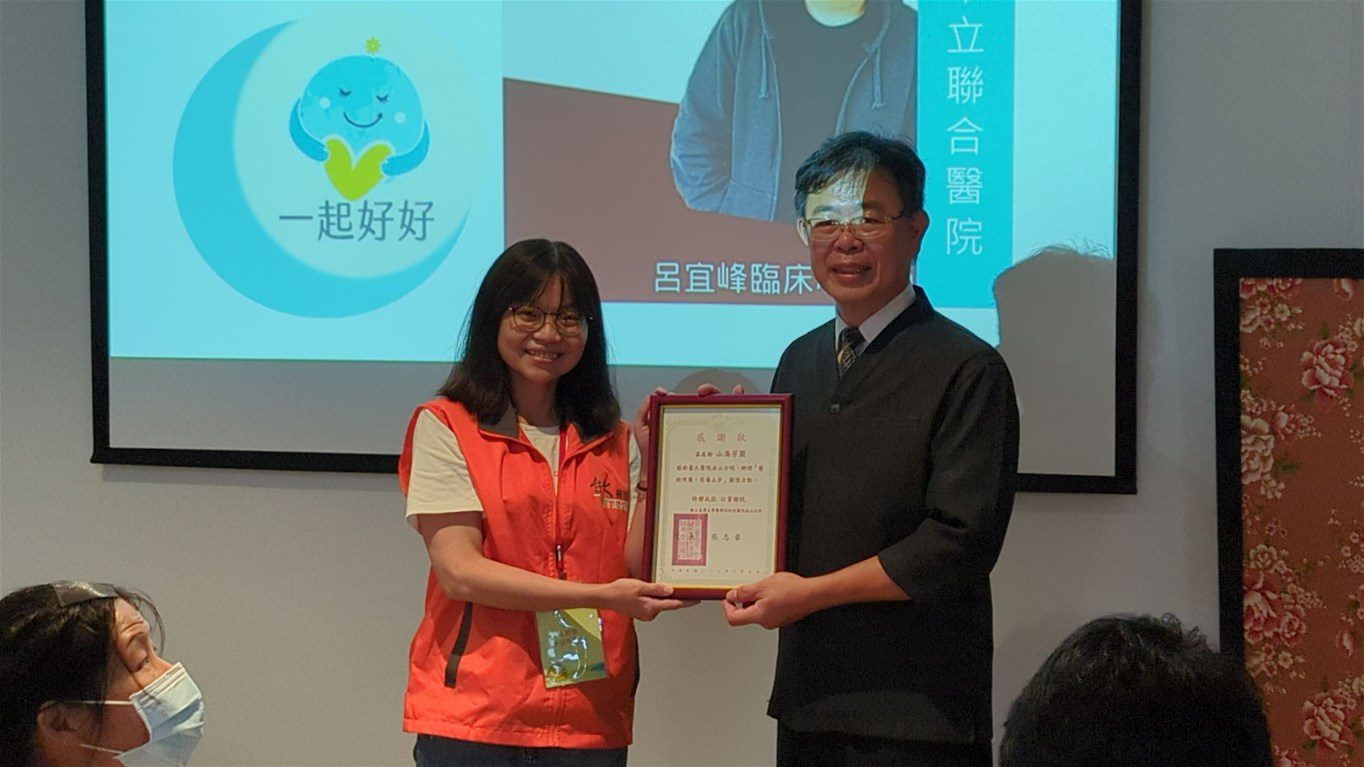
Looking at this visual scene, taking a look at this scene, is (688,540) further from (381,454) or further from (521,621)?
(381,454)

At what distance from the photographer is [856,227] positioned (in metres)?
2.09

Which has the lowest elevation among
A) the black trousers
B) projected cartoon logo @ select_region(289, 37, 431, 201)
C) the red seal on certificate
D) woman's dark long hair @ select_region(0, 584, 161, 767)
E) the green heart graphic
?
the black trousers

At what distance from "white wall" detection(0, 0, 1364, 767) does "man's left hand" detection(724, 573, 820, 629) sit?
936 mm

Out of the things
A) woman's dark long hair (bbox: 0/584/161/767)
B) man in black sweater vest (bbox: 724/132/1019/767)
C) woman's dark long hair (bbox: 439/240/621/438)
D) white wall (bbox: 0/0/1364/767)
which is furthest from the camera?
white wall (bbox: 0/0/1364/767)

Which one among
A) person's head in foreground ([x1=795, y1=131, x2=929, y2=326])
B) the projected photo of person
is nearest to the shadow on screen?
the projected photo of person

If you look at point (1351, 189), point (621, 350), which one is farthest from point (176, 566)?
point (1351, 189)

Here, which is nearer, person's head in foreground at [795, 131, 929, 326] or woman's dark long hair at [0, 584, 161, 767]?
woman's dark long hair at [0, 584, 161, 767]

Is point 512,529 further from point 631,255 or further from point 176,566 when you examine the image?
point 176,566

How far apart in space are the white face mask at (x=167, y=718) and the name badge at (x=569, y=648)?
1.84 ft

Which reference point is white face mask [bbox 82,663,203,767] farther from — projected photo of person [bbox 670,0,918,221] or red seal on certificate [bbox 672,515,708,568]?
projected photo of person [bbox 670,0,918,221]

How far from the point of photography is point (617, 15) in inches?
114

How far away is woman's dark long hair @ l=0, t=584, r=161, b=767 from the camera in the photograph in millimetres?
1567

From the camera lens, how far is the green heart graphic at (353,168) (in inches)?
119

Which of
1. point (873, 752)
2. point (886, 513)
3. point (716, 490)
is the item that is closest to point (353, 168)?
point (716, 490)
